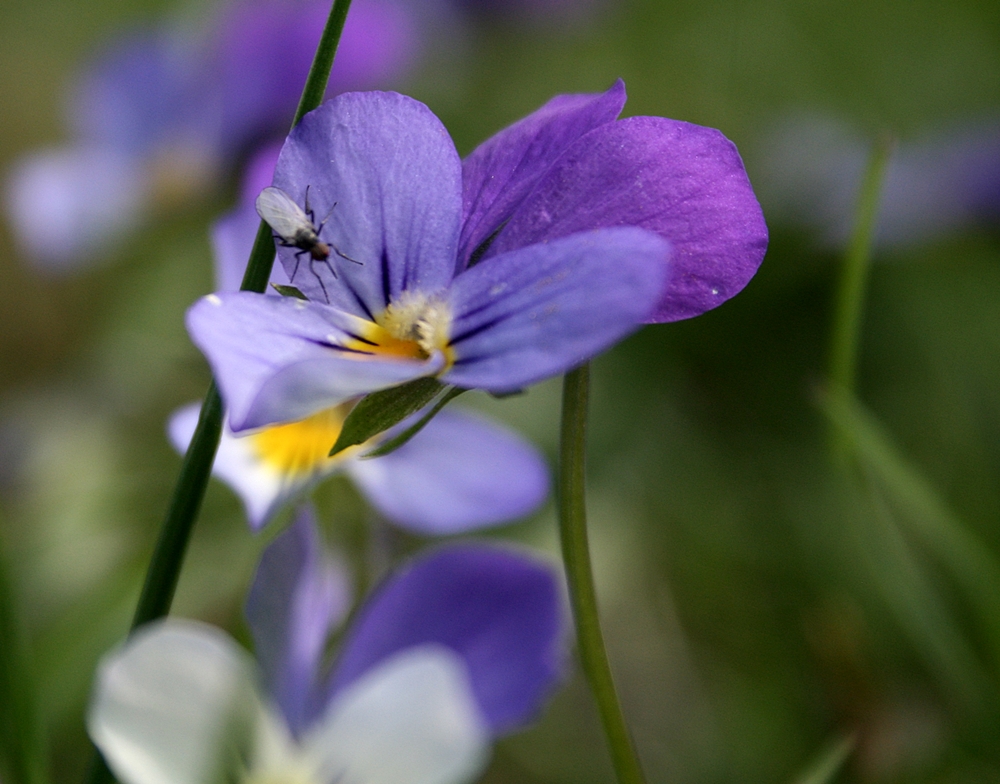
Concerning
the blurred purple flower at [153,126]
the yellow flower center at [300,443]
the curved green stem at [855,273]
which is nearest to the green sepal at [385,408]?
the yellow flower center at [300,443]

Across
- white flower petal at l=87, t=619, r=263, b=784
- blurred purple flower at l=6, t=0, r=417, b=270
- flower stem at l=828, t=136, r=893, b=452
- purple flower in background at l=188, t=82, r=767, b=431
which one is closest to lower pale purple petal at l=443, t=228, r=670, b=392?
purple flower in background at l=188, t=82, r=767, b=431

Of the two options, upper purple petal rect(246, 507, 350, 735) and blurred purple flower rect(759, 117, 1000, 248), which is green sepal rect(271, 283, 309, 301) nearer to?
→ upper purple petal rect(246, 507, 350, 735)

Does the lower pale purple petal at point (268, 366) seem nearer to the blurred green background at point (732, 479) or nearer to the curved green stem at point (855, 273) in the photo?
the blurred green background at point (732, 479)

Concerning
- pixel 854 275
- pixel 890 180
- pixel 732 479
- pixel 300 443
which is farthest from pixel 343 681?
pixel 890 180

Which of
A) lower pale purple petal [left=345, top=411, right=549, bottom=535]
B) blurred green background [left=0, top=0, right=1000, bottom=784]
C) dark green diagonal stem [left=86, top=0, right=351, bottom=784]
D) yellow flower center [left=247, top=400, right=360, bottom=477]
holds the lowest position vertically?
blurred green background [left=0, top=0, right=1000, bottom=784]

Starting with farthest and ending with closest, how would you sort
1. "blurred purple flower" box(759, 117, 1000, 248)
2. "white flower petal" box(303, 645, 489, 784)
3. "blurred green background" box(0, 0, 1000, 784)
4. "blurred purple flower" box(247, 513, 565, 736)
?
"blurred purple flower" box(759, 117, 1000, 248)
"blurred green background" box(0, 0, 1000, 784)
"blurred purple flower" box(247, 513, 565, 736)
"white flower petal" box(303, 645, 489, 784)

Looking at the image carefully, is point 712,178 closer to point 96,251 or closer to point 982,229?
point 96,251
